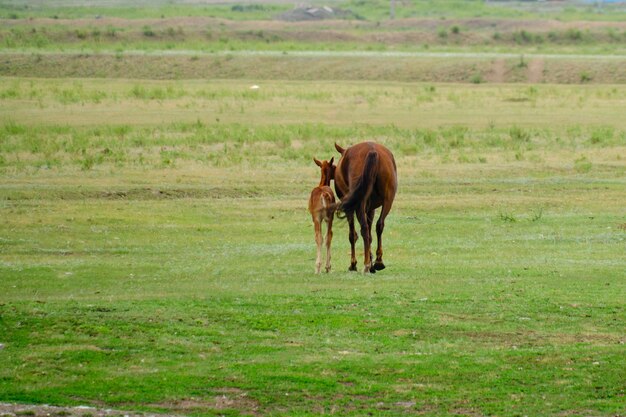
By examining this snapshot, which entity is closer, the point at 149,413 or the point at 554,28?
the point at 149,413

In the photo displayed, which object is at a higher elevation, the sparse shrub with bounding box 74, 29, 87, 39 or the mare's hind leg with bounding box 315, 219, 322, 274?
the sparse shrub with bounding box 74, 29, 87, 39

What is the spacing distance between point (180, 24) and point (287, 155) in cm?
6845

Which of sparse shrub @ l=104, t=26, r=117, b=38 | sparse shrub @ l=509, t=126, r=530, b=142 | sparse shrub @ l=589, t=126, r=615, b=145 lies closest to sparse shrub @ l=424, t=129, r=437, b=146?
sparse shrub @ l=509, t=126, r=530, b=142

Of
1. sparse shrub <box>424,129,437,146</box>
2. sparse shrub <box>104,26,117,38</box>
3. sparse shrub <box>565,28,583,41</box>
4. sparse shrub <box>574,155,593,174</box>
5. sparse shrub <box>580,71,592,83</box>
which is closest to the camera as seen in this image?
sparse shrub <box>574,155,593,174</box>

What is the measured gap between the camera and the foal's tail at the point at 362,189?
1669cm

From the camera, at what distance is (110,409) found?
33.7 ft

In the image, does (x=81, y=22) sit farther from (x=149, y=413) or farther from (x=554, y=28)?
(x=149, y=413)

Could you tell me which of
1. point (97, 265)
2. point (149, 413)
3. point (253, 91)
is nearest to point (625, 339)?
point (149, 413)

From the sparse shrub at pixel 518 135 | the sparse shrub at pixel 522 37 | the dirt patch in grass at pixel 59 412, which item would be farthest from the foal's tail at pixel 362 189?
the sparse shrub at pixel 522 37

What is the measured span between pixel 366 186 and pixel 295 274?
1.81 meters

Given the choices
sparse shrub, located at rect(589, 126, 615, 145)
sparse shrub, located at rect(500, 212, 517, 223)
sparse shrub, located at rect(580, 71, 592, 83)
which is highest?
sparse shrub, located at rect(580, 71, 592, 83)

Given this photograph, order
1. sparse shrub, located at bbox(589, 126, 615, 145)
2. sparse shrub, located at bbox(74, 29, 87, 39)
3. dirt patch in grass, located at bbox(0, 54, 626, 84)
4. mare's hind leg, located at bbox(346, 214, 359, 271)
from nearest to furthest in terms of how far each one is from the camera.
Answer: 1. mare's hind leg, located at bbox(346, 214, 359, 271)
2. sparse shrub, located at bbox(589, 126, 615, 145)
3. dirt patch in grass, located at bbox(0, 54, 626, 84)
4. sparse shrub, located at bbox(74, 29, 87, 39)

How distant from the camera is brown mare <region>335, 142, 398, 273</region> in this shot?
659 inches

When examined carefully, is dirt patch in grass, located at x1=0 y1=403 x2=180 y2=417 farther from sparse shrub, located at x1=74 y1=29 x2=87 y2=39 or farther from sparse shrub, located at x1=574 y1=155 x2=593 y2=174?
sparse shrub, located at x1=74 y1=29 x2=87 y2=39
